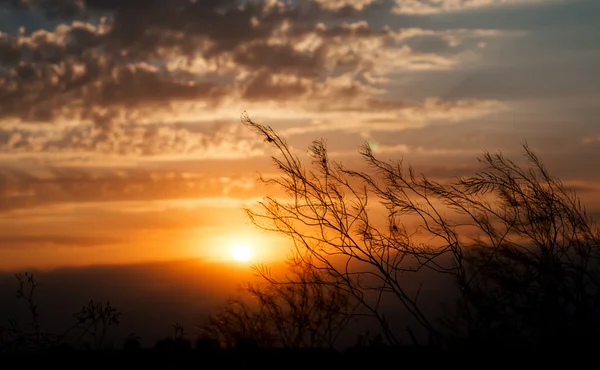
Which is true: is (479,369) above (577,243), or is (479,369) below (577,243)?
below

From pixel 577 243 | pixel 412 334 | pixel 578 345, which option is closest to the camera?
pixel 578 345

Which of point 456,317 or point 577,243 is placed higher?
point 577,243

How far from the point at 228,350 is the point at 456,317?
3.70m

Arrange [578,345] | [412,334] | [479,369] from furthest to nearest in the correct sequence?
1. [412,334]
2. [578,345]
3. [479,369]

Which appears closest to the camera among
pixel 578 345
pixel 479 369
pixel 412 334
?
pixel 479 369

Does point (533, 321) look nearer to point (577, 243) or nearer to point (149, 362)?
point (577, 243)

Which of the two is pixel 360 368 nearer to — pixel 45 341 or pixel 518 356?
pixel 518 356

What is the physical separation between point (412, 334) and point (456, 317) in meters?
1.14

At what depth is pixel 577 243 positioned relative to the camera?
39.0ft

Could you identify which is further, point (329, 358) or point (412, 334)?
point (412, 334)

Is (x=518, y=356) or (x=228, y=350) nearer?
(x=518, y=356)

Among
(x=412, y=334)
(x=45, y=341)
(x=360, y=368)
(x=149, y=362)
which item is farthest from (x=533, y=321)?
(x=45, y=341)

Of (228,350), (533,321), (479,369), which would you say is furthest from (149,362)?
(533,321)

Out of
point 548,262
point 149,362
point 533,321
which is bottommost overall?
point 149,362
